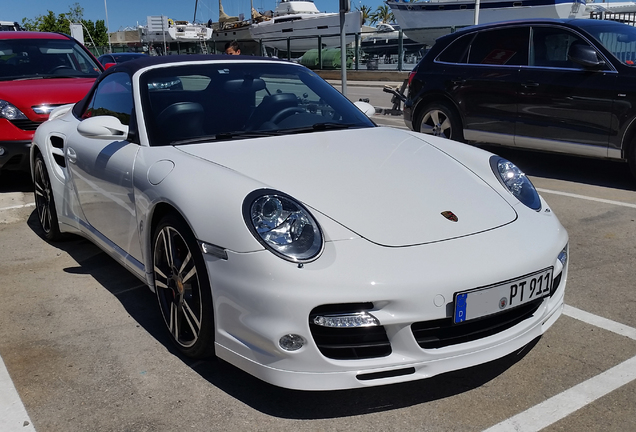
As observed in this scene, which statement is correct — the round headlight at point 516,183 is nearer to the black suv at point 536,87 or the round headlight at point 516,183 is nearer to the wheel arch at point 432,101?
the black suv at point 536,87

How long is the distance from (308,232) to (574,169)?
223 inches

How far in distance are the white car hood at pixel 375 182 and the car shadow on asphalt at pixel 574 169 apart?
3890mm

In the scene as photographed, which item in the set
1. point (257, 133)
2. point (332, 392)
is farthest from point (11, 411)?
point (257, 133)

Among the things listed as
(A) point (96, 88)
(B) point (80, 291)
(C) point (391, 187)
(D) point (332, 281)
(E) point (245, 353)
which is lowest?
(B) point (80, 291)

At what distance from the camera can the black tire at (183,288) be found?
275 cm

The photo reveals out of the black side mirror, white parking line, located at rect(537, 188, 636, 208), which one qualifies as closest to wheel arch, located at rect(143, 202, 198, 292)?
white parking line, located at rect(537, 188, 636, 208)

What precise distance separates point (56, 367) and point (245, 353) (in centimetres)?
106

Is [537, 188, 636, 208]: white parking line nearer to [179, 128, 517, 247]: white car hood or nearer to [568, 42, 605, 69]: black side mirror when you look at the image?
[568, 42, 605, 69]: black side mirror

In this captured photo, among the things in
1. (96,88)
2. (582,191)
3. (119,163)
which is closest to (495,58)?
(582,191)

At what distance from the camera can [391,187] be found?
296 cm

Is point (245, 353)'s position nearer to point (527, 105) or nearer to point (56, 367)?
point (56, 367)

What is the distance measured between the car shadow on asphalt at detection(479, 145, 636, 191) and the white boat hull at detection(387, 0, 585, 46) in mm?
21362

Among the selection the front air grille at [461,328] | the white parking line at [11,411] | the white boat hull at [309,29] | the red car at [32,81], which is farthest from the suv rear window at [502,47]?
the white boat hull at [309,29]

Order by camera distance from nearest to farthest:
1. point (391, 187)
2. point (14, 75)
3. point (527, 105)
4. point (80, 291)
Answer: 1. point (391, 187)
2. point (80, 291)
3. point (527, 105)
4. point (14, 75)
